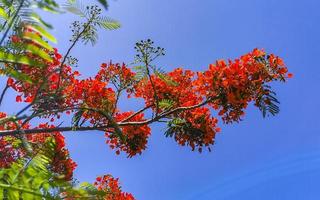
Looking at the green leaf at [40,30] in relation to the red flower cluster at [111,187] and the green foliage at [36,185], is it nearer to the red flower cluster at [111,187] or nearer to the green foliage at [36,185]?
the green foliage at [36,185]

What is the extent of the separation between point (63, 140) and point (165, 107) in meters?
3.58

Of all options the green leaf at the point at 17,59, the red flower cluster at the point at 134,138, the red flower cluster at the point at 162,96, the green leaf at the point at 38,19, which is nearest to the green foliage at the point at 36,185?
the green leaf at the point at 17,59

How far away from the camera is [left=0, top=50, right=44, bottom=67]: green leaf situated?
106 inches

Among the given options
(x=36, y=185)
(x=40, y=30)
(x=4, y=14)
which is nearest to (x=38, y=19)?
(x=40, y=30)

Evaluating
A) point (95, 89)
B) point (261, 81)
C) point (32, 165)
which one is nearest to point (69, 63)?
point (95, 89)

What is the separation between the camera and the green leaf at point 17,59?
270 centimetres

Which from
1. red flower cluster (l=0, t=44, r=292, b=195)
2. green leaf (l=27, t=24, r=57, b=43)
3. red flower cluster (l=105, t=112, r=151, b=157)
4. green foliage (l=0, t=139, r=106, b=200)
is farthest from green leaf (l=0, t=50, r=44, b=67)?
red flower cluster (l=105, t=112, r=151, b=157)

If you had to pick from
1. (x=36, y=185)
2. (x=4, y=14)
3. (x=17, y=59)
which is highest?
(x=4, y=14)

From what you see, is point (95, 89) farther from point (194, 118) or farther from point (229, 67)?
point (229, 67)

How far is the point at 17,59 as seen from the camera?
2.87 metres

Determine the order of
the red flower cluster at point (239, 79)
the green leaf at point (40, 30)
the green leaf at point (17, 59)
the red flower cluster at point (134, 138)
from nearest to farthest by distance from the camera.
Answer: the green leaf at point (40, 30), the green leaf at point (17, 59), the red flower cluster at point (239, 79), the red flower cluster at point (134, 138)

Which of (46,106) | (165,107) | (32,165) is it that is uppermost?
(165,107)

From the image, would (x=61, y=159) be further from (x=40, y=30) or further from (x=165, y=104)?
(x=40, y=30)

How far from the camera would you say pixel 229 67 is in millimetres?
8875
